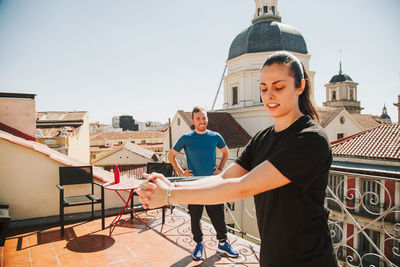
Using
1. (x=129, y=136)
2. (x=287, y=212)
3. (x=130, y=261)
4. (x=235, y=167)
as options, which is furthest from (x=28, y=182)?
(x=129, y=136)

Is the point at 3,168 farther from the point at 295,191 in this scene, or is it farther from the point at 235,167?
the point at 295,191

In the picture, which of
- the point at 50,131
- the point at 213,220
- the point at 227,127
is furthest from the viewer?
the point at 227,127

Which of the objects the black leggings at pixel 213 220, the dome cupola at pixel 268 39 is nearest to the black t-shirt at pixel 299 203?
the black leggings at pixel 213 220

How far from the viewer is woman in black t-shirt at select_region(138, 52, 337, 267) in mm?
1188

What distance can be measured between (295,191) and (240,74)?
2831 centimetres

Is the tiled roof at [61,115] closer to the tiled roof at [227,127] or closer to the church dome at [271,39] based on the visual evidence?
the tiled roof at [227,127]

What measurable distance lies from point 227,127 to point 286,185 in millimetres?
25508

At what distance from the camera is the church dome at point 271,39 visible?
91.7ft

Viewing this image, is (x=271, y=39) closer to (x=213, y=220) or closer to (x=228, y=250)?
(x=213, y=220)

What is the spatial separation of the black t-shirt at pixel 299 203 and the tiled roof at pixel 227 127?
22889mm

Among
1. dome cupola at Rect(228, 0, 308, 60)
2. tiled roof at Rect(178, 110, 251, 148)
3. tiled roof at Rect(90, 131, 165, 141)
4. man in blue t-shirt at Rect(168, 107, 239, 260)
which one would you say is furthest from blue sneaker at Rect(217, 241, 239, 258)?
tiled roof at Rect(90, 131, 165, 141)

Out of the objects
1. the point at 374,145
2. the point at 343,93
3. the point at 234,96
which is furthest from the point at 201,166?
the point at 343,93

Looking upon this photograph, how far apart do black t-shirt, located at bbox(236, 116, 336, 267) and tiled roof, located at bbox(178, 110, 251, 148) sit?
22.9 meters

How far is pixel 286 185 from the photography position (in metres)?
1.28
